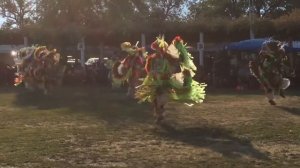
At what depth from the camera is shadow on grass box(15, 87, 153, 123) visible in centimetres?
1522

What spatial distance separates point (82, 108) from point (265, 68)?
5449 mm

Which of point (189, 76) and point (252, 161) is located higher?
point (189, 76)

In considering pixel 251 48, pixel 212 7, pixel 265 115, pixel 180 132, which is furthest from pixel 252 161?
pixel 212 7

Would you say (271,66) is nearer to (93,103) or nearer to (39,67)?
(93,103)

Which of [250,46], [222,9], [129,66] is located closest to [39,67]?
[129,66]

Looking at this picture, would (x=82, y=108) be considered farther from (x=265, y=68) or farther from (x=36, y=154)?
(x=36, y=154)

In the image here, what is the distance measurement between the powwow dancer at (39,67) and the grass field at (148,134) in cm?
196

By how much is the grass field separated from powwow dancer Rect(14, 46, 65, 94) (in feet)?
6.44

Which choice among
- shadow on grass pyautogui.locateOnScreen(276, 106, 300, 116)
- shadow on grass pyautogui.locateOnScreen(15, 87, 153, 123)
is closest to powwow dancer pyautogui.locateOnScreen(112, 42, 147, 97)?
shadow on grass pyautogui.locateOnScreen(15, 87, 153, 123)

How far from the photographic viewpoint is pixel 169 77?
42.2 ft

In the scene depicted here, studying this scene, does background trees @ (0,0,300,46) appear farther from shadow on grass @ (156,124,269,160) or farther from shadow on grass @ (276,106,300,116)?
shadow on grass @ (156,124,269,160)

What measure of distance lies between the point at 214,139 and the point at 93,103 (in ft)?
26.0

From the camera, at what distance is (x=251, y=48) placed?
24047mm

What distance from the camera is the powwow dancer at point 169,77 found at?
42.1ft
